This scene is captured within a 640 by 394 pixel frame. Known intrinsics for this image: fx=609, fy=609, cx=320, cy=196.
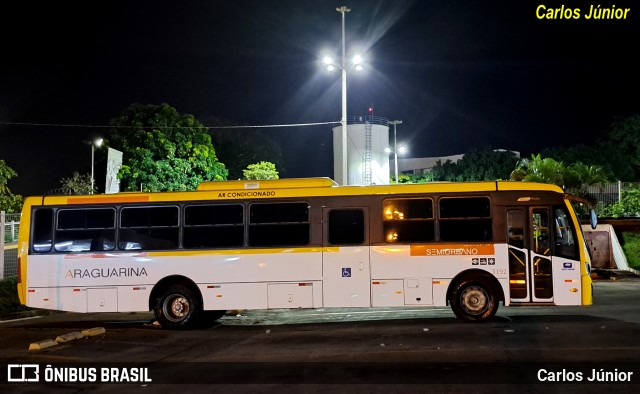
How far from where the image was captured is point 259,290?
13.1 m

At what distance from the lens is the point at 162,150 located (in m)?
34.7

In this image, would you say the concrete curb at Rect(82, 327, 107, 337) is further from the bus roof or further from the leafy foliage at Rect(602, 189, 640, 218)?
the leafy foliage at Rect(602, 189, 640, 218)

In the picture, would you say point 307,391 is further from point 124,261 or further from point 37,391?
point 124,261

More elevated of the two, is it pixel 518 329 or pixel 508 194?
pixel 508 194

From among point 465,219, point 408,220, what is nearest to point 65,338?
point 408,220

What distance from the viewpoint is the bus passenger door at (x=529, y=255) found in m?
12.5

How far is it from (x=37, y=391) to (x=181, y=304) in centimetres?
531

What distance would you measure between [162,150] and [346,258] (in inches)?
945

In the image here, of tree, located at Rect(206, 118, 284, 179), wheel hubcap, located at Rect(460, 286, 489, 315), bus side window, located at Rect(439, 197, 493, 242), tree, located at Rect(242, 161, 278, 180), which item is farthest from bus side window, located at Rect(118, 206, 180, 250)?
tree, located at Rect(206, 118, 284, 179)

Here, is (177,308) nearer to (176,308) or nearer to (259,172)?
(176,308)

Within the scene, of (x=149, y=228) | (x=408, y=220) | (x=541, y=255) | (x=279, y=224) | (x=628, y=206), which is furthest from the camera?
(x=628, y=206)

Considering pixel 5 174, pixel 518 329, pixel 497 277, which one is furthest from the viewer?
pixel 5 174

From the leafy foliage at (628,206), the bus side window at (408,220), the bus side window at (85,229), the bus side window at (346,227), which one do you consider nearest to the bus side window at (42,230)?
the bus side window at (85,229)

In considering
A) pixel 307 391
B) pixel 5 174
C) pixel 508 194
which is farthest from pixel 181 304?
pixel 5 174
